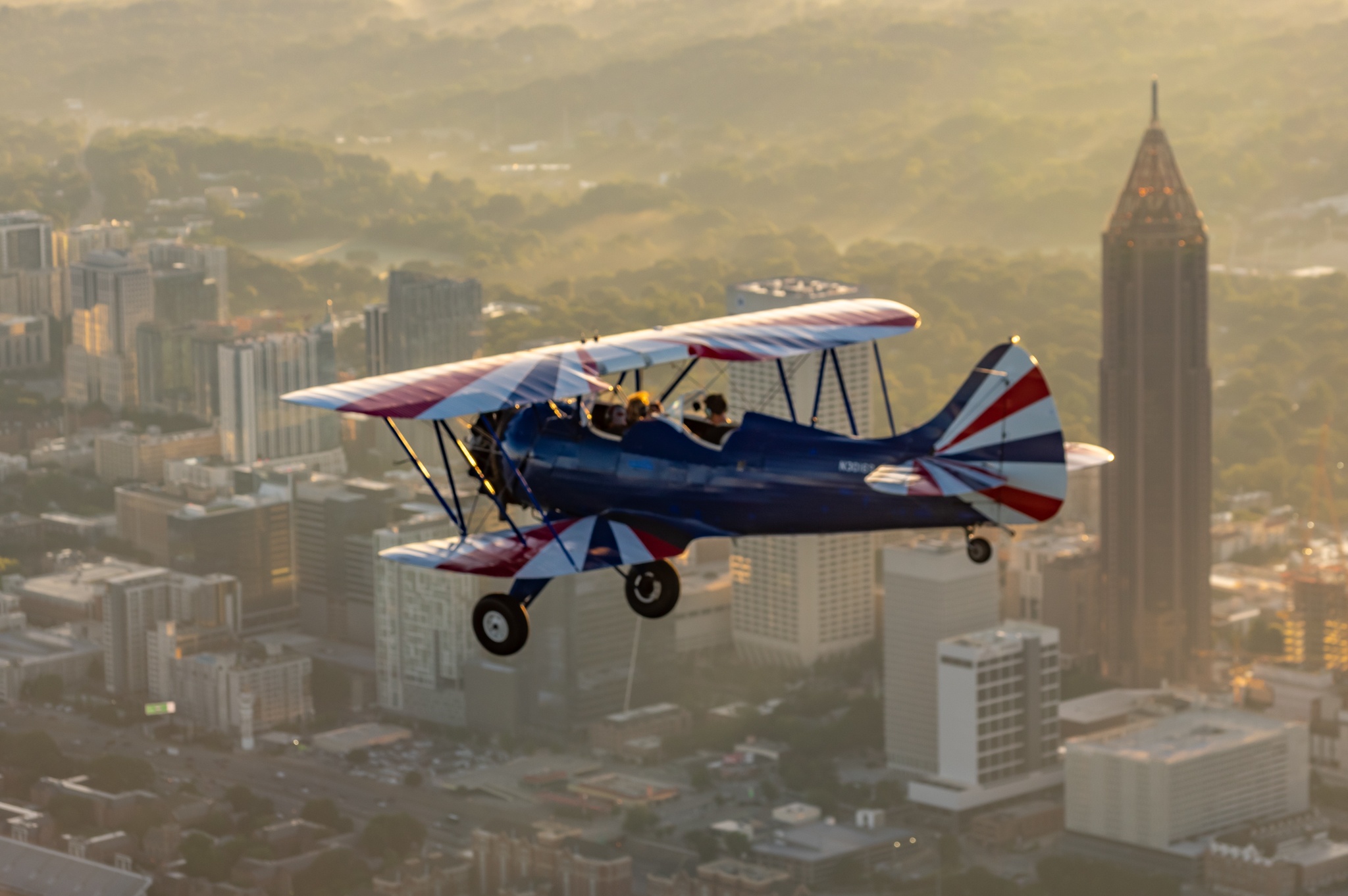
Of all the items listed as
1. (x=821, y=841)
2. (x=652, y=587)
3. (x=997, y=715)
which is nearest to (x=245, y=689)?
(x=821, y=841)

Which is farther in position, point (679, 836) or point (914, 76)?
point (914, 76)

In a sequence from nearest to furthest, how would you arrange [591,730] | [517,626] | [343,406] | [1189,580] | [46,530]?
[343,406] → [517,626] → [591,730] → [1189,580] → [46,530]

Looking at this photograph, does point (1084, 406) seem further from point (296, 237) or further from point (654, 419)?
point (654, 419)

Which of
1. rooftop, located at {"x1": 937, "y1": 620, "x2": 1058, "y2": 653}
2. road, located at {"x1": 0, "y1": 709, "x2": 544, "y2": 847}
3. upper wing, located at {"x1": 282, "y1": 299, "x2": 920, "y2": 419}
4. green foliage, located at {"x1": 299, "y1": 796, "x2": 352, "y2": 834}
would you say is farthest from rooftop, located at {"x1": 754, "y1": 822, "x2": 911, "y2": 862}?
upper wing, located at {"x1": 282, "y1": 299, "x2": 920, "y2": 419}

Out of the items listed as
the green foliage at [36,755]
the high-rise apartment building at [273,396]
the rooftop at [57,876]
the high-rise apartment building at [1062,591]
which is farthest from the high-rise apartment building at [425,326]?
the rooftop at [57,876]

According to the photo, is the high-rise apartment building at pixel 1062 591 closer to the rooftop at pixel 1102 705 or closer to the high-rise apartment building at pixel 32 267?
the rooftop at pixel 1102 705

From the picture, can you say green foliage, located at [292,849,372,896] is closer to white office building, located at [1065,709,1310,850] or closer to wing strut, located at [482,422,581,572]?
white office building, located at [1065,709,1310,850]

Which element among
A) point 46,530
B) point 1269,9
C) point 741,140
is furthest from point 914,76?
point 46,530
